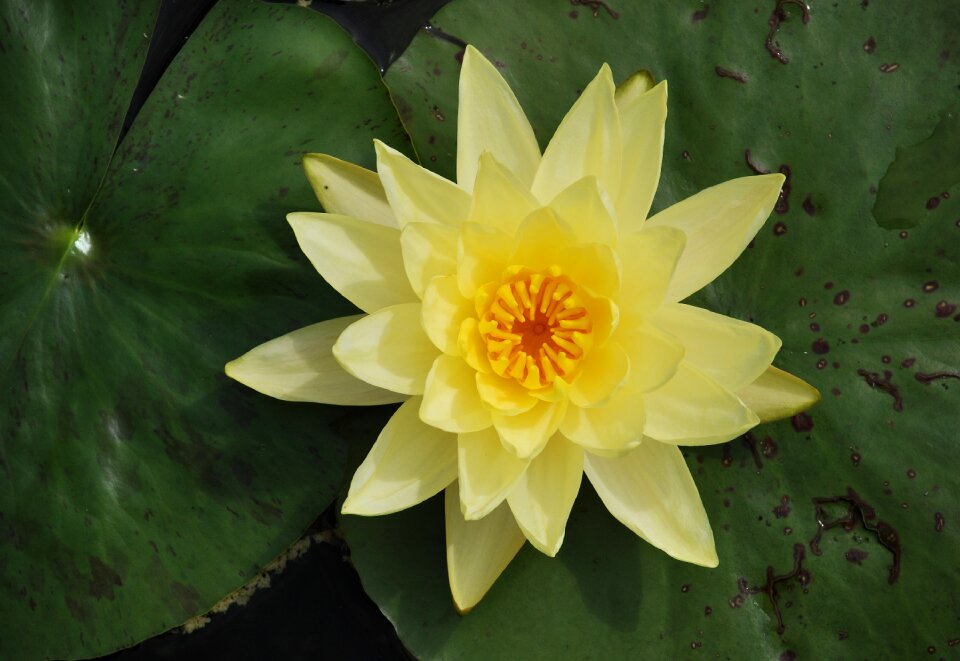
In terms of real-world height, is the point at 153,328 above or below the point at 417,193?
below

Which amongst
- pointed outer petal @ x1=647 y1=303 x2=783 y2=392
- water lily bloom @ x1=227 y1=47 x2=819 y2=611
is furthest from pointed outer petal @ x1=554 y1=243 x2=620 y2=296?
pointed outer petal @ x1=647 y1=303 x2=783 y2=392

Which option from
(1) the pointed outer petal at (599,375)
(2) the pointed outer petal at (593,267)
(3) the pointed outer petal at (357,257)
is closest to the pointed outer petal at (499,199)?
(2) the pointed outer petal at (593,267)

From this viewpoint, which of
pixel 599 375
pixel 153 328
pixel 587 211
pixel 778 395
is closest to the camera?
pixel 587 211

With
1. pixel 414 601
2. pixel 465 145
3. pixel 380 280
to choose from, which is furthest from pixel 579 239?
pixel 414 601

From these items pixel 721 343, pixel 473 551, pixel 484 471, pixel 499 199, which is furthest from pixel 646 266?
pixel 473 551

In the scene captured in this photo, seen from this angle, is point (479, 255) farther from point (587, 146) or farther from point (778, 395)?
point (778, 395)

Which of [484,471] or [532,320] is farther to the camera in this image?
[532,320]

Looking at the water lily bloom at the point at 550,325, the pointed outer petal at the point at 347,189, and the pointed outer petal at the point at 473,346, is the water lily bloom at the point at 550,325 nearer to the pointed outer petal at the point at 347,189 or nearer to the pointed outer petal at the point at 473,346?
the pointed outer petal at the point at 473,346

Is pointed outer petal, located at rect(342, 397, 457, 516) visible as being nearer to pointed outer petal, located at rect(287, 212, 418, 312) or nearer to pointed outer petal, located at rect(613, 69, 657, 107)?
pointed outer petal, located at rect(287, 212, 418, 312)
